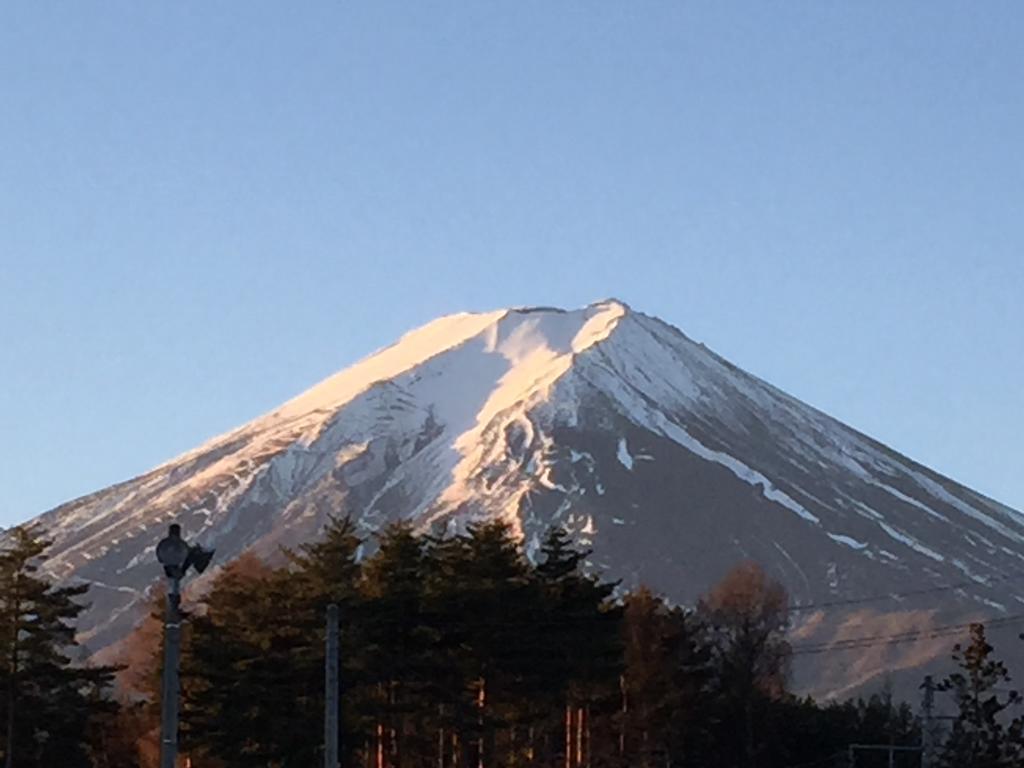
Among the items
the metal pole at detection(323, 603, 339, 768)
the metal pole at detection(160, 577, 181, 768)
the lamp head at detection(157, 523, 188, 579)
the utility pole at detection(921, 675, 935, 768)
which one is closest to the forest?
→ the utility pole at detection(921, 675, 935, 768)

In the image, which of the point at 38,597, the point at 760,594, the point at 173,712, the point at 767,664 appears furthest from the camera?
the point at 760,594

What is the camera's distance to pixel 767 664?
8431 centimetres

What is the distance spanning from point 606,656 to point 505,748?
Answer: 19.2ft

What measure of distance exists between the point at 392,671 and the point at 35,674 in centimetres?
824

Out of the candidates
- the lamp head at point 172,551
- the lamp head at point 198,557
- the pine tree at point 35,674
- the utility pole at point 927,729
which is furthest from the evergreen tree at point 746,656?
the lamp head at point 172,551

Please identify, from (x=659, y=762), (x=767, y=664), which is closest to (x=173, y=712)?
A: (x=659, y=762)

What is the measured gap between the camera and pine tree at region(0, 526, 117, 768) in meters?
50.7

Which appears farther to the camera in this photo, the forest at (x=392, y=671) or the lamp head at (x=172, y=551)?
the forest at (x=392, y=671)

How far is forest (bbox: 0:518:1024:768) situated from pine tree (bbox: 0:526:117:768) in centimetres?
5

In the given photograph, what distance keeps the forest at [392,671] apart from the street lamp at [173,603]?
2216 cm

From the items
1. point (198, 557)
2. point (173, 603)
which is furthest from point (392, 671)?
point (198, 557)

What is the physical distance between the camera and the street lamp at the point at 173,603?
22.0 m

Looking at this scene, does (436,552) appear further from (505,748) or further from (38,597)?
(38,597)

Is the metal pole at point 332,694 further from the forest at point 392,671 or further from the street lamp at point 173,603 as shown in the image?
the forest at point 392,671
